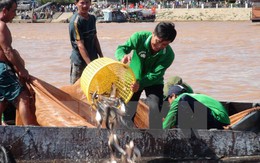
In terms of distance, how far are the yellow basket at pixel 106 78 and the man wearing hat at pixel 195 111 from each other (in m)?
0.44

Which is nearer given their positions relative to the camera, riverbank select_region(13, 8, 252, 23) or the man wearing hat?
the man wearing hat

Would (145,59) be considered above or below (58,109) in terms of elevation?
above

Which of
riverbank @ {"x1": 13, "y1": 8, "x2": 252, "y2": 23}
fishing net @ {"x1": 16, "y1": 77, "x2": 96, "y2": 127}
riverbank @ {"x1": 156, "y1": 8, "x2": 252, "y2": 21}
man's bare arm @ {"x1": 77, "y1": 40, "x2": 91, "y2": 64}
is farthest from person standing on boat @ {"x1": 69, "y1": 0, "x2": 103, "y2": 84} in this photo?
riverbank @ {"x1": 156, "y1": 8, "x2": 252, "y2": 21}

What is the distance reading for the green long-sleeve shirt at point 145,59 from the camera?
6.17m

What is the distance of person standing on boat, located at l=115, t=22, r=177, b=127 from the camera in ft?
20.1

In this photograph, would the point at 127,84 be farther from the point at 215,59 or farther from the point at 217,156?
the point at 215,59

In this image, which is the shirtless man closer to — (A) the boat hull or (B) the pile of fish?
(A) the boat hull

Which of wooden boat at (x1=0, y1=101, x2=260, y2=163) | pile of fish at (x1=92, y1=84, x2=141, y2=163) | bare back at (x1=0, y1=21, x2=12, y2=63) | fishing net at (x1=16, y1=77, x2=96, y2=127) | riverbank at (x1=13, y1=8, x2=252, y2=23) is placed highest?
bare back at (x1=0, y1=21, x2=12, y2=63)

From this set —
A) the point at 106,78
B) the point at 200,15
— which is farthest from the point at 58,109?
the point at 200,15

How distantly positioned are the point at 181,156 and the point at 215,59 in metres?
14.5

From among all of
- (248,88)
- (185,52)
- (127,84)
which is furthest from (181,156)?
(185,52)

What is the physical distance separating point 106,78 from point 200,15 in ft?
183

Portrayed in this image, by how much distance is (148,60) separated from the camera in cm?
625

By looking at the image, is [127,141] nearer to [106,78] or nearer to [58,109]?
[106,78]
